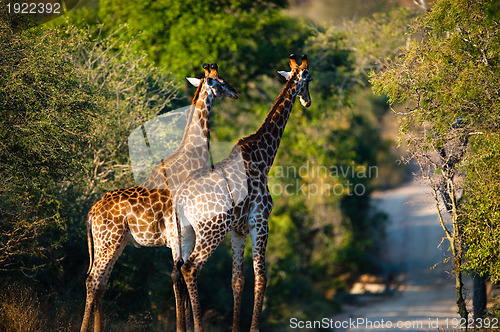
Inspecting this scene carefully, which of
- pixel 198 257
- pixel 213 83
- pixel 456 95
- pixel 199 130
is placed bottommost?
pixel 198 257

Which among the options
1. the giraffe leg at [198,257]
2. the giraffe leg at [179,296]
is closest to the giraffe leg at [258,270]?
the giraffe leg at [198,257]

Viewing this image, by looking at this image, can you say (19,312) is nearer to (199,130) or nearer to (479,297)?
(199,130)

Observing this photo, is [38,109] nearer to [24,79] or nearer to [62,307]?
[24,79]

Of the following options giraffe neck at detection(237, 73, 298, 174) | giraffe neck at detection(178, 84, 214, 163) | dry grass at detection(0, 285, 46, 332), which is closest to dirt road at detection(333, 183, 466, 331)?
A: giraffe neck at detection(237, 73, 298, 174)

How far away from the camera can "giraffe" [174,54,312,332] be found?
31.4 ft

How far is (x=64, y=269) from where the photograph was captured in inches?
541

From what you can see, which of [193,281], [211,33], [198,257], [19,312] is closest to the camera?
[193,281]

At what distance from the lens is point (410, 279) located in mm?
29047

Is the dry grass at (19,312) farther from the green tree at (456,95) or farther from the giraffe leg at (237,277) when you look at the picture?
the green tree at (456,95)

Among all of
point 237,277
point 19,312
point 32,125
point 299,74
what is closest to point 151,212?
point 237,277

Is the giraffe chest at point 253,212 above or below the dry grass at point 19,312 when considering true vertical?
above

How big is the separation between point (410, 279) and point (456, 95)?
66.0 ft

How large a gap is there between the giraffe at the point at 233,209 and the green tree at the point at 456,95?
2.38 metres

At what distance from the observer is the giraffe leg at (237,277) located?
1016 centimetres
